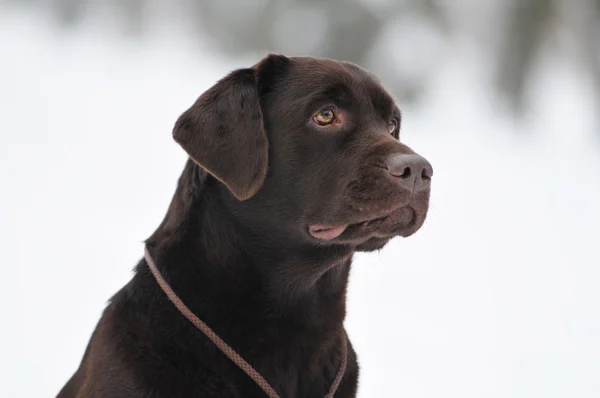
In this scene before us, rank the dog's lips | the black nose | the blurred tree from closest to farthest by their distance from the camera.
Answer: the black nose, the dog's lips, the blurred tree

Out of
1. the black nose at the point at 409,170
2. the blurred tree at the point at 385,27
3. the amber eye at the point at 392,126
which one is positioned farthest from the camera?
the blurred tree at the point at 385,27

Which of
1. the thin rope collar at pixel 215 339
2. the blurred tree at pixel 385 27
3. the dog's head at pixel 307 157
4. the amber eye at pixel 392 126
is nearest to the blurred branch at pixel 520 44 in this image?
the blurred tree at pixel 385 27

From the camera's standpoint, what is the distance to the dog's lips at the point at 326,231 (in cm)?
255

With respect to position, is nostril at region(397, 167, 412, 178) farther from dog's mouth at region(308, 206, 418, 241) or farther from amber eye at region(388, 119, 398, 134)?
amber eye at region(388, 119, 398, 134)

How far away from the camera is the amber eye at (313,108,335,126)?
2650 millimetres

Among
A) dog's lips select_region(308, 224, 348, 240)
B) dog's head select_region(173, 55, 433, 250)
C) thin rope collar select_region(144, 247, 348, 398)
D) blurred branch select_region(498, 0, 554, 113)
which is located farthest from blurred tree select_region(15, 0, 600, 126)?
thin rope collar select_region(144, 247, 348, 398)

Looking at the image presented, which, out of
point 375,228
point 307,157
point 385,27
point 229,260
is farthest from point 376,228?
point 385,27

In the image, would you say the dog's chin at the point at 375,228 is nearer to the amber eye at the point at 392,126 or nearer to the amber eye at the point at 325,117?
the amber eye at the point at 325,117

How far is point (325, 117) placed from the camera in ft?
8.75

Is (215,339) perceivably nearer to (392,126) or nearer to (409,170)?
(409,170)

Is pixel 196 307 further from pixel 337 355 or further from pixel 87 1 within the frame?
pixel 87 1

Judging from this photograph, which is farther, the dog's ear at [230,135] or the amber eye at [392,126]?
the amber eye at [392,126]

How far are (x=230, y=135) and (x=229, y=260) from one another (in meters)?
0.41

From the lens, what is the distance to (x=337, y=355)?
109 inches
